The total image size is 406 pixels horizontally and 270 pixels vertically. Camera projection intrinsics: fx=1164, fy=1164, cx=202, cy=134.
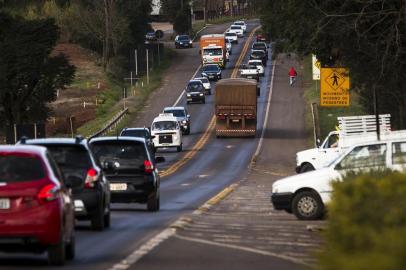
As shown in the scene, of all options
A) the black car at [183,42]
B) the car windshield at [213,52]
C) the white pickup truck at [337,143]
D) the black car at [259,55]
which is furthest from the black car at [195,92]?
the white pickup truck at [337,143]

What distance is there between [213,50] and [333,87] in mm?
63166

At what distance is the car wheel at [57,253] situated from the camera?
13.6 metres

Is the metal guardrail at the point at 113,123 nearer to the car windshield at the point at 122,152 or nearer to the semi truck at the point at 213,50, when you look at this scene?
the semi truck at the point at 213,50

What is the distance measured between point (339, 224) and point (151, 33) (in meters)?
129

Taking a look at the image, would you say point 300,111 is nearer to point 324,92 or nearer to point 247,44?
point 324,92

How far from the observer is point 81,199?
18.3m

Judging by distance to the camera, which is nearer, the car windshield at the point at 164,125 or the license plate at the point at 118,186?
the license plate at the point at 118,186

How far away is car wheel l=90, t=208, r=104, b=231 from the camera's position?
1866 centimetres

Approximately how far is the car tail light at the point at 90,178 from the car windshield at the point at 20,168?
453 centimetres

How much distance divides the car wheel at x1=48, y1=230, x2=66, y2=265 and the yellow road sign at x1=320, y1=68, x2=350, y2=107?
31.5 m

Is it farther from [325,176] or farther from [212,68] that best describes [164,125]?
[212,68]

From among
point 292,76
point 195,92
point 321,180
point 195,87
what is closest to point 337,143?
point 321,180

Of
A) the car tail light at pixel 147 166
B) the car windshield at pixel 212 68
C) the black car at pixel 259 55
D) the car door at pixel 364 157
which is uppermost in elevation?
the black car at pixel 259 55

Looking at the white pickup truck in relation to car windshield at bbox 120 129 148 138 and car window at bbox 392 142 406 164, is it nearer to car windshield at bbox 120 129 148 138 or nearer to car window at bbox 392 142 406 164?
car window at bbox 392 142 406 164
